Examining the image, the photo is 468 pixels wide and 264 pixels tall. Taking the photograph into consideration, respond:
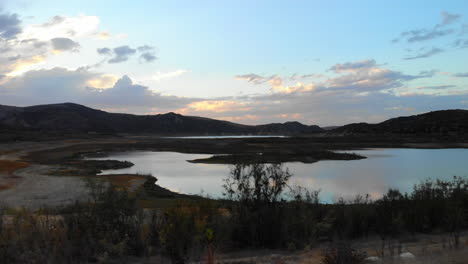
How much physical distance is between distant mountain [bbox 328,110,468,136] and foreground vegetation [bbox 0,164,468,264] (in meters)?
83.4

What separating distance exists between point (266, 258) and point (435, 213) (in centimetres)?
585

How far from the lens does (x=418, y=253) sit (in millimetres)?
7141

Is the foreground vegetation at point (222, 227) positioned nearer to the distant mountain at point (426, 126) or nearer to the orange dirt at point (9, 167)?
the orange dirt at point (9, 167)

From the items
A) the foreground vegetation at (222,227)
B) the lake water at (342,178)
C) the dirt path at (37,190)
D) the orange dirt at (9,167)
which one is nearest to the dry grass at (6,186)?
the dirt path at (37,190)

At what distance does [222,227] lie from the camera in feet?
27.6

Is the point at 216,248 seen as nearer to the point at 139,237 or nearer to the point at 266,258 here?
the point at 266,258

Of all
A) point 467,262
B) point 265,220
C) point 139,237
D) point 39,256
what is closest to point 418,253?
point 467,262

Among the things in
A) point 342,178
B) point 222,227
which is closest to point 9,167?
point 342,178

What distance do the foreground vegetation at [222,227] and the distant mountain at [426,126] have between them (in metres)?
83.4

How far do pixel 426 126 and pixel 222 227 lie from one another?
335ft

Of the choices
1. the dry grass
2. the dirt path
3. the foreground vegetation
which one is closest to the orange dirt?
the dirt path

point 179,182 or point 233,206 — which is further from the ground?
point 233,206

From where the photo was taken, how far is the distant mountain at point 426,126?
87688mm

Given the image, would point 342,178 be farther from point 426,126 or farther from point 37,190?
point 426,126
